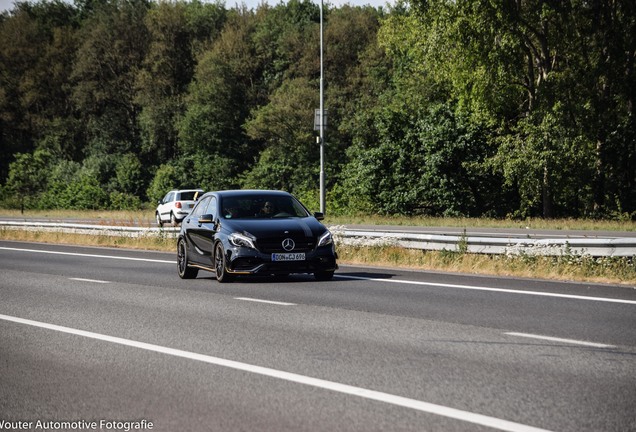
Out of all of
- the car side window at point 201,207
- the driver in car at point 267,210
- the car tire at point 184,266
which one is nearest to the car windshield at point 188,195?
the car side window at point 201,207

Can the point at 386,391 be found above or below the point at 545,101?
below

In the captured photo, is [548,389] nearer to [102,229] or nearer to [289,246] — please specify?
[289,246]

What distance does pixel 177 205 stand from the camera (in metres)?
50.6

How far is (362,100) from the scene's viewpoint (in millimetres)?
68688

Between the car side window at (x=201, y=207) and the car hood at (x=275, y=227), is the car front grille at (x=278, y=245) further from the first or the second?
the car side window at (x=201, y=207)

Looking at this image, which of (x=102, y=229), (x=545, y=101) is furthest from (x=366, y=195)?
(x=102, y=229)

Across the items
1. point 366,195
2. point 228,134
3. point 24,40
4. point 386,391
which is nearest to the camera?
point 386,391

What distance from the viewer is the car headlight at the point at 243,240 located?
16438 millimetres

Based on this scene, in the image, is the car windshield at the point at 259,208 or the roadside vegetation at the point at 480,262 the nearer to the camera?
the roadside vegetation at the point at 480,262

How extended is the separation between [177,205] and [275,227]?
34.5 metres

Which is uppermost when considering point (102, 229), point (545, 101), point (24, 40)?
point (24, 40)

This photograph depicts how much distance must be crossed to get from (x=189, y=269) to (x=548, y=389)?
12.1m

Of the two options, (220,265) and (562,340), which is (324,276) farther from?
(562,340)

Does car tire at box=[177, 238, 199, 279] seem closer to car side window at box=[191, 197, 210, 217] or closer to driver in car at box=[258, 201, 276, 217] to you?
car side window at box=[191, 197, 210, 217]
